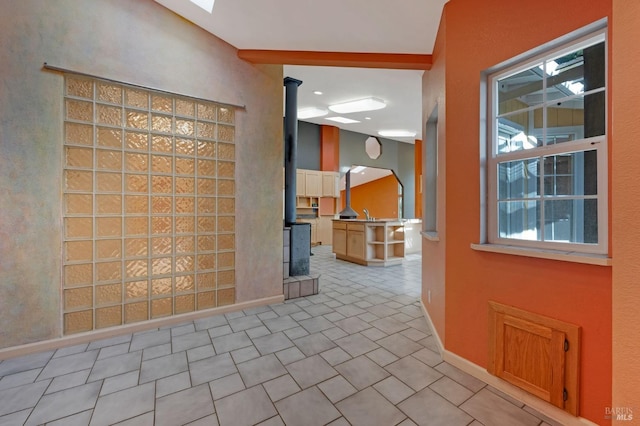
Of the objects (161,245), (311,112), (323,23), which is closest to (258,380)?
(161,245)

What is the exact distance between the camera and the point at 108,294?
93.0 inches

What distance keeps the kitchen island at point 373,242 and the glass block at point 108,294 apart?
405cm

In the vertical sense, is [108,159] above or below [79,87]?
below

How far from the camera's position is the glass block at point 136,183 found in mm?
2443

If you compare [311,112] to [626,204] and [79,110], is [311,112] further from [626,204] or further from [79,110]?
[626,204]

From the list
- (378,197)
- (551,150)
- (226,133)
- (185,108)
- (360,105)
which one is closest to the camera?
(551,150)

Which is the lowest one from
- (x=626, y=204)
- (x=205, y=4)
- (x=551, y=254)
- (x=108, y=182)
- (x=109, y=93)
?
(x=551, y=254)

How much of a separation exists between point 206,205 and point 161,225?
47 centimetres

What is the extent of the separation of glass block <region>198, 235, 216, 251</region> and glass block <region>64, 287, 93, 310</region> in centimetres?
96

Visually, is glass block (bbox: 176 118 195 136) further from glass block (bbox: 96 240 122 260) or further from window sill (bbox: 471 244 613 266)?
window sill (bbox: 471 244 613 266)

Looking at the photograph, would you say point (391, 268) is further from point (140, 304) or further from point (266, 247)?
point (140, 304)

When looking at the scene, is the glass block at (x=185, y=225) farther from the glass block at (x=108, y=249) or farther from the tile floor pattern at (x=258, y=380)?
the tile floor pattern at (x=258, y=380)

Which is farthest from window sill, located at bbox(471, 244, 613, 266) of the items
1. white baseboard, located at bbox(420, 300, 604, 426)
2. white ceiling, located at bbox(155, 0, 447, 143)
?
white ceiling, located at bbox(155, 0, 447, 143)

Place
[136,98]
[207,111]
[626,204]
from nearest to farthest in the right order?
[626,204] → [136,98] → [207,111]
